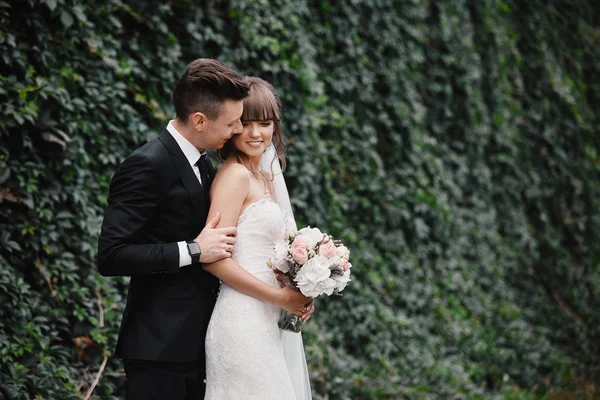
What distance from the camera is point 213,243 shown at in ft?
8.49

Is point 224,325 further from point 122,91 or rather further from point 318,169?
point 318,169

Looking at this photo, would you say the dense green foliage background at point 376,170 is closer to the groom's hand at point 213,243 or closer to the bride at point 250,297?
the bride at point 250,297

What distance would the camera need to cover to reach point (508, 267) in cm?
787

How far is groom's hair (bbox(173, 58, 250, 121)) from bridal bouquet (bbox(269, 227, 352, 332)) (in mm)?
556

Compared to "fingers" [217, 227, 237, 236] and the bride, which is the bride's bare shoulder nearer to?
the bride

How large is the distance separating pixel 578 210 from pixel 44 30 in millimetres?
7168

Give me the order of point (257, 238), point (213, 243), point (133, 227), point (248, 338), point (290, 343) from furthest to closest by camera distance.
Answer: point (290, 343) < point (257, 238) < point (248, 338) < point (213, 243) < point (133, 227)

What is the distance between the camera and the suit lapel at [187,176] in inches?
103

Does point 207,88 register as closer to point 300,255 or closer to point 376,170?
point 300,255

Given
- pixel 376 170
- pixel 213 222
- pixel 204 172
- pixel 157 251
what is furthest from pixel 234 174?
pixel 376 170

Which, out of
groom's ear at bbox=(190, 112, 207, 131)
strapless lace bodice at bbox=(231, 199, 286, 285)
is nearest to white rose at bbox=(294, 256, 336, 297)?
strapless lace bodice at bbox=(231, 199, 286, 285)

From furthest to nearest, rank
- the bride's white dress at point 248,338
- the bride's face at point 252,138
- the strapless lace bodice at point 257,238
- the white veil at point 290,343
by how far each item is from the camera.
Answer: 1. the white veil at point 290,343
2. the bride's face at point 252,138
3. the strapless lace bodice at point 257,238
4. the bride's white dress at point 248,338

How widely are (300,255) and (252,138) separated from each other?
0.59 meters

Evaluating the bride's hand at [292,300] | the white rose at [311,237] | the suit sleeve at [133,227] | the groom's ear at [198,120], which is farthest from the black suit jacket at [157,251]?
the white rose at [311,237]
